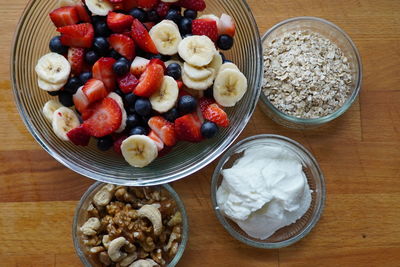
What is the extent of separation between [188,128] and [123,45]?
1.02 ft

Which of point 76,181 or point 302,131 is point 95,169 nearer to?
point 76,181

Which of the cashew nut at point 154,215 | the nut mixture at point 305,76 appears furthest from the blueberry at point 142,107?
the nut mixture at point 305,76

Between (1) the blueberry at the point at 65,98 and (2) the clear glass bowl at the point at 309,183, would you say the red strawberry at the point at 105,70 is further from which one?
(2) the clear glass bowl at the point at 309,183

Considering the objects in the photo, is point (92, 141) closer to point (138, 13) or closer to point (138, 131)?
point (138, 131)

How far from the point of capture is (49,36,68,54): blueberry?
1.40 meters

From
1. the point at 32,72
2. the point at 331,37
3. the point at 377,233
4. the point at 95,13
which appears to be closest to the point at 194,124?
the point at 95,13

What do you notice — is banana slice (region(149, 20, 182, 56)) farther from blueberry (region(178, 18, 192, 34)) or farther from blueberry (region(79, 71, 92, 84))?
blueberry (region(79, 71, 92, 84))

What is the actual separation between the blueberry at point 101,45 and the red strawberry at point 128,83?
11 cm

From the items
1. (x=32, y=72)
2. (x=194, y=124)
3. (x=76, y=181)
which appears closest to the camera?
(x=194, y=124)

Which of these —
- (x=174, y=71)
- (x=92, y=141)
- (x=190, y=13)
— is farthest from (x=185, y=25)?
(x=92, y=141)

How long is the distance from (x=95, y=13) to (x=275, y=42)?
625 millimetres

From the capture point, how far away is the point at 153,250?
1.56 meters

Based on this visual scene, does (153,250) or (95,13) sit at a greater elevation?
(95,13)

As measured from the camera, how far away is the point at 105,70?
1375mm
